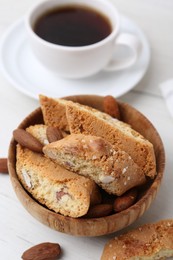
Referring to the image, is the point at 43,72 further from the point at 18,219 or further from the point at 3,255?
the point at 3,255

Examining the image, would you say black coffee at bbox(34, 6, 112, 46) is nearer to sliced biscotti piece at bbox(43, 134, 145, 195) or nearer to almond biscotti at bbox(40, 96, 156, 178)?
almond biscotti at bbox(40, 96, 156, 178)

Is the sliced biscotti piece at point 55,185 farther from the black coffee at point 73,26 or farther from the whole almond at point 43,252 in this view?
the black coffee at point 73,26

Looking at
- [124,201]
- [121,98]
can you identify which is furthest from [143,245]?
[121,98]

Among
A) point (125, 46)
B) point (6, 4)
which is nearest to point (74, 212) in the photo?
point (125, 46)

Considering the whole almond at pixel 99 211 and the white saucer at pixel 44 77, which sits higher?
the white saucer at pixel 44 77

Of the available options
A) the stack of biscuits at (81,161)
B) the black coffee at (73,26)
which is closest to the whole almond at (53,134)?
the stack of biscuits at (81,161)
